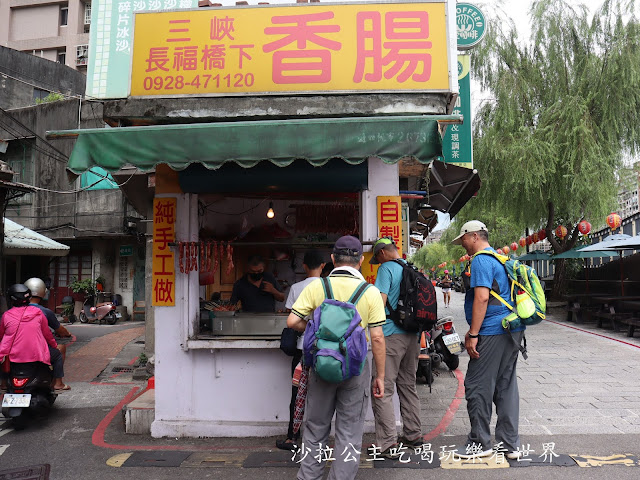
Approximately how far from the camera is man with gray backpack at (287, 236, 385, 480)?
3232 millimetres

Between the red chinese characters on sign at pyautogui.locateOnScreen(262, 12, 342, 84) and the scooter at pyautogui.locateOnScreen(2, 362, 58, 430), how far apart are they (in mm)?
4148

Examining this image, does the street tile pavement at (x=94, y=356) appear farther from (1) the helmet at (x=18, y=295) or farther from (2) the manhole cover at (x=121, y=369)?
(1) the helmet at (x=18, y=295)

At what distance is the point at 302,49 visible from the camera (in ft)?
17.0

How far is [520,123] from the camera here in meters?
15.3

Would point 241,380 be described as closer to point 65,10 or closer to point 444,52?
point 444,52

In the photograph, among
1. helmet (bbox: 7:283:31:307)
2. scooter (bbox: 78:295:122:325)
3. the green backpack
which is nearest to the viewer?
the green backpack

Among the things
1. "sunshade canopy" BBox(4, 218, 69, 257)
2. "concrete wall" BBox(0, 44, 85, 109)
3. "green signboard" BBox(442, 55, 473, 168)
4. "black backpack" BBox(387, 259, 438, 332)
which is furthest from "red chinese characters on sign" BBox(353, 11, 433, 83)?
"concrete wall" BBox(0, 44, 85, 109)

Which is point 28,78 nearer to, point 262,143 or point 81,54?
point 81,54

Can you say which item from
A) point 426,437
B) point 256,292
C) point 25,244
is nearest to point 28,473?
point 256,292

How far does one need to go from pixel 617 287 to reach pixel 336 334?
601 inches

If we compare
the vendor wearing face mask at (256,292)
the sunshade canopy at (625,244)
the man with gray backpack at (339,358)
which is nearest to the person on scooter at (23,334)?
the vendor wearing face mask at (256,292)

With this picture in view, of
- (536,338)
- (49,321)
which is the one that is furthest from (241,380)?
(536,338)

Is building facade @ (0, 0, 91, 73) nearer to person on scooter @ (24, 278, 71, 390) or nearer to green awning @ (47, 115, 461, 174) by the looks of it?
person on scooter @ (24, 278, 71, 390)

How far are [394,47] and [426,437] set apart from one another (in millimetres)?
3934
